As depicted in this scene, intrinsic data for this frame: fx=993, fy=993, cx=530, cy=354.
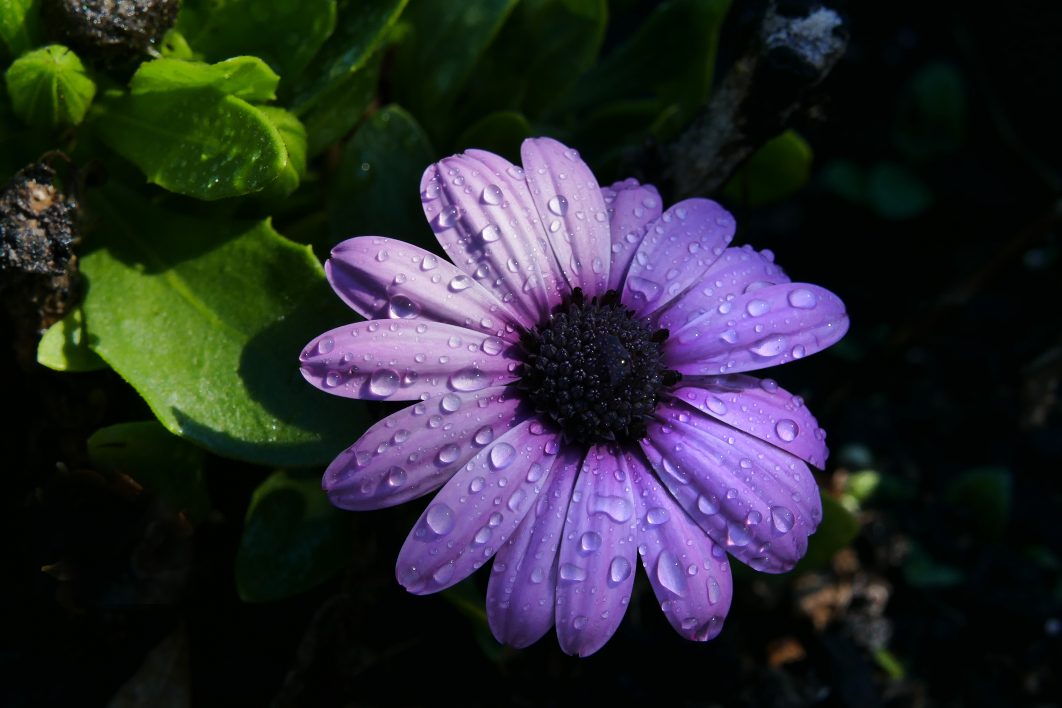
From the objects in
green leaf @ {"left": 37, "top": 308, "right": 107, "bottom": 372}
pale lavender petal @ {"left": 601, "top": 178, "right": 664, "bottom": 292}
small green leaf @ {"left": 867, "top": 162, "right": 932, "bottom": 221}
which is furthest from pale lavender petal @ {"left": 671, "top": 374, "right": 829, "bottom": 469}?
small green leaf @ {"left": 867, "top": 162, "right": 932, "bottom": 221}

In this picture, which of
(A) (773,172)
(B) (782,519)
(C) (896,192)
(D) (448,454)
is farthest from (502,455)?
(C) (896,192)

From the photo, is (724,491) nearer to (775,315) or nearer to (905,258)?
(775,315)

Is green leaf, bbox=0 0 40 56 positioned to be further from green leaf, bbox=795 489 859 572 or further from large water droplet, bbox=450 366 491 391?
green leaf, bbox=795 489 859 572

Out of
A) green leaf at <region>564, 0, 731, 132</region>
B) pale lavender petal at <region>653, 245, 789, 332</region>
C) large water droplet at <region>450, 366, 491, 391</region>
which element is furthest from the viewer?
green leaf at <region>564, 0, 731, 132</region>

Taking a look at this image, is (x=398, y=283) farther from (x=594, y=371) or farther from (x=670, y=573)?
(x=670, y=573)

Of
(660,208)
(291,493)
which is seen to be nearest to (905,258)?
(660,208)
